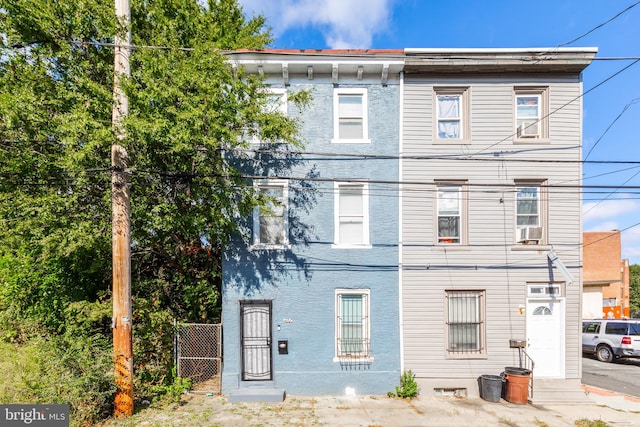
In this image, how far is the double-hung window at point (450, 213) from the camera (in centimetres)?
918

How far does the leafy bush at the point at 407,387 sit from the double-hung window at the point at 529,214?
15.3 ft

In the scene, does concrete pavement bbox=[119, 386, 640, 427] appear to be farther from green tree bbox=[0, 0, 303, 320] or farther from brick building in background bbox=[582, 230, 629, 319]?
brick building in background bbox=[582, 230, 629, 319]

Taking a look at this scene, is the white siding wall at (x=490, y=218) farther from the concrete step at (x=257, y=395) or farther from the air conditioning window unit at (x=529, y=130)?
the concrete step at (x=257, y=395)

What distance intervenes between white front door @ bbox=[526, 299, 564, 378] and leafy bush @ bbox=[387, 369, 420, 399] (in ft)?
10.7

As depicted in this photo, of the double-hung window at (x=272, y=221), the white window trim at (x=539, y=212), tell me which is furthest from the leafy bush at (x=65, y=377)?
the white window trim at (x=539, y=212)

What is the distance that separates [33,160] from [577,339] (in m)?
14.2

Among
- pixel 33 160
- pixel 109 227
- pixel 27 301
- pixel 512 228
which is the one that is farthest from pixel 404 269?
pixel 27 301

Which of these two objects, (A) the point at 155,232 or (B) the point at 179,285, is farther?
(B) the point at 179,285

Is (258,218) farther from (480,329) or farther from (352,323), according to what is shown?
(480,329)

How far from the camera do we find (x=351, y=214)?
9.28 metres

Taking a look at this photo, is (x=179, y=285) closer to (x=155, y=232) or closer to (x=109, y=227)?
(x=155, y=232)

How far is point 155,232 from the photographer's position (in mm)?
8805
